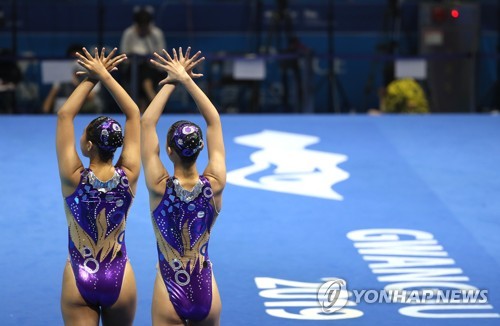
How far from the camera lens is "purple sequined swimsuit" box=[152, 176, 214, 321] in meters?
4.67

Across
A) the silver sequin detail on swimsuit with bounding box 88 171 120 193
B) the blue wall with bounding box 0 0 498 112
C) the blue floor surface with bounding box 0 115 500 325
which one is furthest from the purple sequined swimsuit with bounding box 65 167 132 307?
the blue wall with bounding box 0 0 498 112

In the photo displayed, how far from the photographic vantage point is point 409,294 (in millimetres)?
6367

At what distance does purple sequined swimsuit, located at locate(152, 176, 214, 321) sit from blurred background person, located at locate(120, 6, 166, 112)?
686 centimetres

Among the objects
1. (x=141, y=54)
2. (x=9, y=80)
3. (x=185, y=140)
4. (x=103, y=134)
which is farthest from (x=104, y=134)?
(x=9, y=80)

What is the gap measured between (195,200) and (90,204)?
1.63 feet

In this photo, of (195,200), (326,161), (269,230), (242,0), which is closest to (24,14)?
(242,0)

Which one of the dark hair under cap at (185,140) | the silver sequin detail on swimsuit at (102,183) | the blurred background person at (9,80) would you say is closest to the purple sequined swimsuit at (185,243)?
the dark hair under cap at (185,140)

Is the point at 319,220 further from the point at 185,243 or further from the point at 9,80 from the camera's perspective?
the point at 9,80

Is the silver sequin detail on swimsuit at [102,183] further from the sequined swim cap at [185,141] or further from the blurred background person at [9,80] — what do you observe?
the blurred background person at [9,80]

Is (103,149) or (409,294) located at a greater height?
(103,149)

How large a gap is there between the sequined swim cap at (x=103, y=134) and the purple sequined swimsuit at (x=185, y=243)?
0.33 meters

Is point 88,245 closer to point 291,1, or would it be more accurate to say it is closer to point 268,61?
point 268,61

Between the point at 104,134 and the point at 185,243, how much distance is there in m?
0.62

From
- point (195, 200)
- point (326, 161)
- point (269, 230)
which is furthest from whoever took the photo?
point (326, 161)
